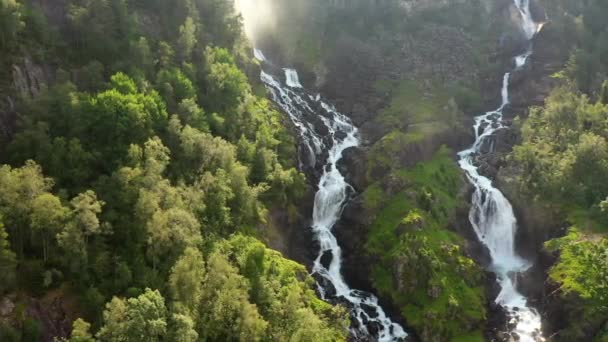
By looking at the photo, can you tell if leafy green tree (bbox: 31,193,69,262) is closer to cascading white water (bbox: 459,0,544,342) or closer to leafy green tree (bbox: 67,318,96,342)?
leafy green tree (bbox: 67,318,96,342)

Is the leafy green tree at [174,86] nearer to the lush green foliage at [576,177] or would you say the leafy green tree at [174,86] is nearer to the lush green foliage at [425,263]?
the lush green foliage at [425,263]

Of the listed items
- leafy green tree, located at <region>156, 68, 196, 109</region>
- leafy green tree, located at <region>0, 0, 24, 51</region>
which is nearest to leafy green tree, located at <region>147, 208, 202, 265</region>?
leafy green tree, located at <region>156, 68, 196, 109</region>

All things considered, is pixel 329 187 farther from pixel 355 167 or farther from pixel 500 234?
pixel 500 234

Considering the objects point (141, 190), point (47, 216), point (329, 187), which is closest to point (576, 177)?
point (329, 187)

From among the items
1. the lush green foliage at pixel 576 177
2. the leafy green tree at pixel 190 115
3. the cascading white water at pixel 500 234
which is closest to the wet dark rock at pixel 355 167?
the cascading white water at pixel 500 234

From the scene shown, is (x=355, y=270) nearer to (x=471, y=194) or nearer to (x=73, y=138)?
(x=471, y=194)

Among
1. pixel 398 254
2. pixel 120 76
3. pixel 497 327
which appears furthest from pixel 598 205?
pixel 120 76
